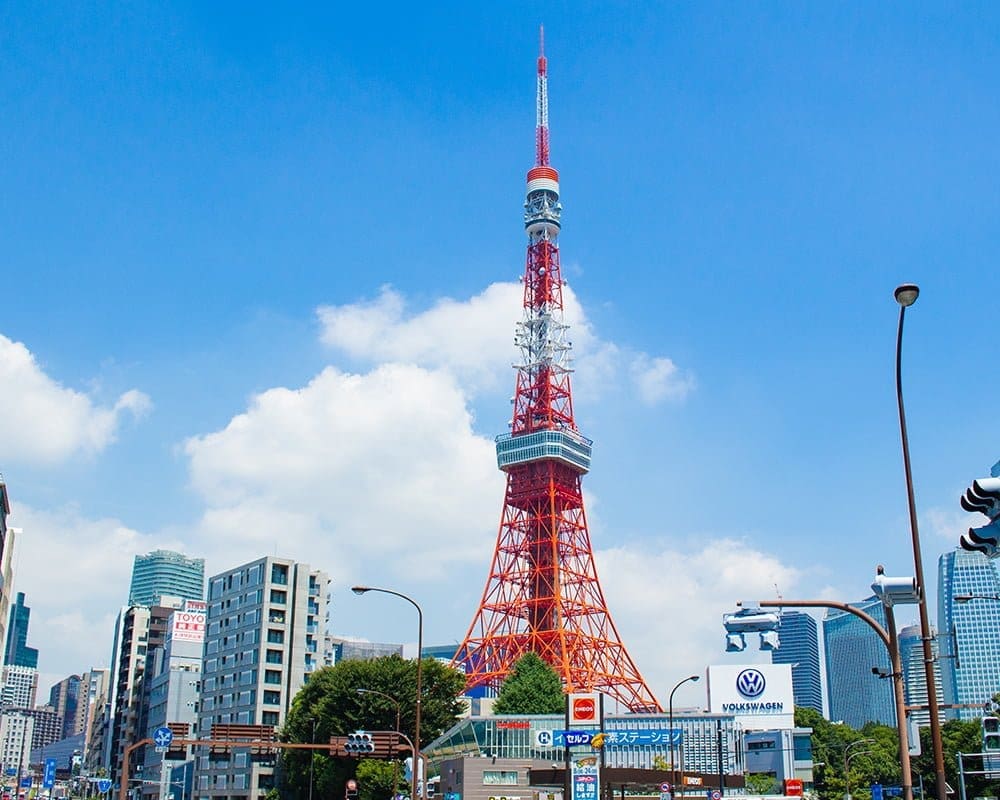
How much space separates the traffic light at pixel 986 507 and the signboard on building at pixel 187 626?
12764cm

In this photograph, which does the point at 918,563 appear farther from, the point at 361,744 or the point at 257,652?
the point at 257,652

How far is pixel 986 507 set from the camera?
41.1 feet

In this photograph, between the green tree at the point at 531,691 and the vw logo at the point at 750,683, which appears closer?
the green tree at the point at 531,691

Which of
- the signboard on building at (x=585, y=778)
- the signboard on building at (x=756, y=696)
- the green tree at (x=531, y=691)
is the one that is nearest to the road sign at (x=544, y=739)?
the green tree at (x=531, y=691)

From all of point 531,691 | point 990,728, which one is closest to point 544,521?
point 531,691

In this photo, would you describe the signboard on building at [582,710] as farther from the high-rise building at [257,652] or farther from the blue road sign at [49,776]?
the high-rise building at [257,652]

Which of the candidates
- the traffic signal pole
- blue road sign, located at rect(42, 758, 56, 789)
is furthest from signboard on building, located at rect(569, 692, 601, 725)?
blue road sign, located at rect(42, 758, 56, 789)

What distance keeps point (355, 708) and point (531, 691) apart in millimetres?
20005

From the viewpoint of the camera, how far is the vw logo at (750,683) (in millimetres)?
101188

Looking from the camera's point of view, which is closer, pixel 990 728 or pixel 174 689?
pixel 990 728

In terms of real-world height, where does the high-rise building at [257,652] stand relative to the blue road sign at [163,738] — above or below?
above

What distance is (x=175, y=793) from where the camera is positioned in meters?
126

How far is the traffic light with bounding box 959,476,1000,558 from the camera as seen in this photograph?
1226 centimetres

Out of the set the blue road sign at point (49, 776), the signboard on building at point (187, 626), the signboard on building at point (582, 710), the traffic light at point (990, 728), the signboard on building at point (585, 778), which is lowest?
the blue road sign at point (49, 776)
